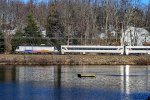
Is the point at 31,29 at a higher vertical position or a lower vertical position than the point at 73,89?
higher

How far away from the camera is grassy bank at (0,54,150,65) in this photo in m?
85.1

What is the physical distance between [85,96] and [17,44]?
63815mm

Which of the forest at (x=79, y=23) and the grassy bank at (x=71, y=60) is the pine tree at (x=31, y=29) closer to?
the forest at (x=79, y=23)

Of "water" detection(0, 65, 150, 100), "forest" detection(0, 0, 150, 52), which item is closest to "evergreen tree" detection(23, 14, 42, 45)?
"forest" detection(0, 0, 150, 52)

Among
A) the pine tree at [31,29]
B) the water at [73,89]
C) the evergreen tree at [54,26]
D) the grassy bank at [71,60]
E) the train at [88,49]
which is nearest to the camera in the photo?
the water at [73,89]

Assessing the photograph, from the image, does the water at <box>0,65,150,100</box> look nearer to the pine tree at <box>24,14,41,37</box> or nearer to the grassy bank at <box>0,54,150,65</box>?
the grassy bank at <box>0,54,150,65</box>

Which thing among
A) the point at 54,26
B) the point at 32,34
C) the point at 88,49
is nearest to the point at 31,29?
the point at 32,34

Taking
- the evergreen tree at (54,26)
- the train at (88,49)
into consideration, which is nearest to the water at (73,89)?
the train at (88,49)

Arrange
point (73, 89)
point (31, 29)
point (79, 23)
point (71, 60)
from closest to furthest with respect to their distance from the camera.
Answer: point (73, 89)
point (71, 60)
point (31, 29)
point (79, 23)

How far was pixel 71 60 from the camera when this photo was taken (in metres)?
86.8

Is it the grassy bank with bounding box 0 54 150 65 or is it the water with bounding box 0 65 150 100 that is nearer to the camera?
the water with bounding box 0 65 150 100

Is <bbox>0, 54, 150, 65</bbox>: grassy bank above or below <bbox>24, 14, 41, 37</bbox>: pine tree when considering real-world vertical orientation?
below

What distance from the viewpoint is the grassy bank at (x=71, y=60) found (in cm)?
8506

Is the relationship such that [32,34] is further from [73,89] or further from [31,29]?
[73,89]
